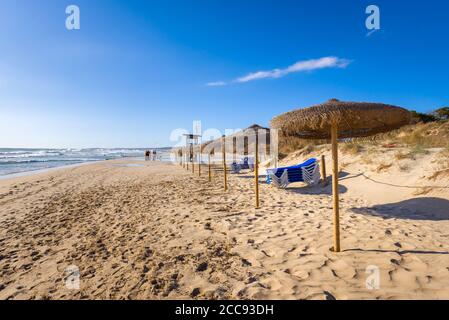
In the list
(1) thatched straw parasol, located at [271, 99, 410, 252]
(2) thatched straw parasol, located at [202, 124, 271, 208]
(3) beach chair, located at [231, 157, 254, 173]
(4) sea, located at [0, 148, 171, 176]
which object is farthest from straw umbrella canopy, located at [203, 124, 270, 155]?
(4) sea, located at [0, 148, 171, 176]

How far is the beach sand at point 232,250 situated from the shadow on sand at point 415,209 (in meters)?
0.02

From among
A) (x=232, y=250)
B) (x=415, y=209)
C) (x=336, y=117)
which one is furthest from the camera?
(x=415, y=209)

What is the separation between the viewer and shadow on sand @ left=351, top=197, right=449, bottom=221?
15.6 ft

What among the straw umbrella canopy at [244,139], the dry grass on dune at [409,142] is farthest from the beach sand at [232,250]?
the straw umbrella canopy at [244,139]

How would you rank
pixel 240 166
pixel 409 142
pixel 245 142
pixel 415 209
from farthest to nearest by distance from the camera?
1. pixel 245 142
2. pixel 240 166
3. pixel 409 142
4. pixel 415 209

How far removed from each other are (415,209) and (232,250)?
4403mm

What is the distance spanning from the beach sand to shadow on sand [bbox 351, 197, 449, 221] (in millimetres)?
22

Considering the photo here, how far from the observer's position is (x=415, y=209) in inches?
205

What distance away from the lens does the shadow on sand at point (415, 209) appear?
4766 millimetres

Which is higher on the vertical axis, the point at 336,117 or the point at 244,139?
the point at 244,139

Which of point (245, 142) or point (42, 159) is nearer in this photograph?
point (245, 142)

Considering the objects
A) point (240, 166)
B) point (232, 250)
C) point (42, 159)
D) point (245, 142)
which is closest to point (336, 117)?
point (232, 250)

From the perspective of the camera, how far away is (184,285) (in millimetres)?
2699

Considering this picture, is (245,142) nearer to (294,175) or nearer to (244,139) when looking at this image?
(244,139)
